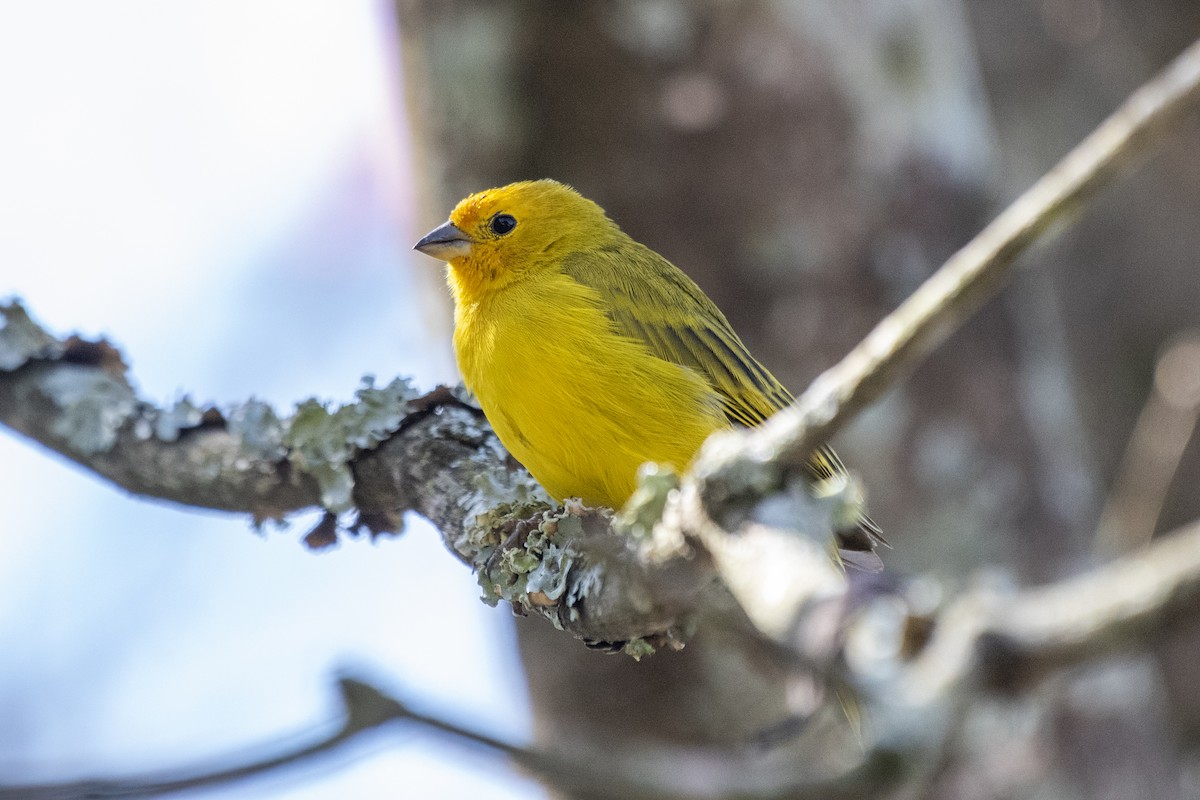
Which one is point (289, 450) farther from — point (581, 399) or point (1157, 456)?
point (1157, 456)

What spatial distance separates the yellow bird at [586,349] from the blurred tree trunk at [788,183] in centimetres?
33

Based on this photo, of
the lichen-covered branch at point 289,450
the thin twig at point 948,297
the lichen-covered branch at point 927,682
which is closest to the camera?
the lichen-covered branch at point 927,682

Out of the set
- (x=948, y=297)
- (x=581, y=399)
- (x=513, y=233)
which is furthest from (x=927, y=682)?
(x=513, y=233)

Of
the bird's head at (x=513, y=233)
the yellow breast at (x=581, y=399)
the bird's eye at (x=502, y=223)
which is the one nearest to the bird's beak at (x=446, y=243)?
the bird's head at (x=513, y=233)

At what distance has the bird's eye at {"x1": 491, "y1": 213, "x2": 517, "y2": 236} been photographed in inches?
185

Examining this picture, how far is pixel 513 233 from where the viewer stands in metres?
4.69

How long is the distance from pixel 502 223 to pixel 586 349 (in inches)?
43.7

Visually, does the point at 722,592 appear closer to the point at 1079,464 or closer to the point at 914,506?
the point at 914,506

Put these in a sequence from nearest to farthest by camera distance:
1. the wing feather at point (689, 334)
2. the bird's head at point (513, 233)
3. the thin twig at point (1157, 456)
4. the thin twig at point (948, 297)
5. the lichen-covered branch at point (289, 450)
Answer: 1. the thin twig at point (948, 297)
2. the lichen-covered branch at point (289, 450)
3. the wing feather at point (689, 334)
4. the bird's head at point (513, 233)
5. the thin twig at point (1157, 456)

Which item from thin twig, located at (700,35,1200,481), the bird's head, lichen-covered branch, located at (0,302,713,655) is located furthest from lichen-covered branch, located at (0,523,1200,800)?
the bird's head

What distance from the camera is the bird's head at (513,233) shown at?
4.58m

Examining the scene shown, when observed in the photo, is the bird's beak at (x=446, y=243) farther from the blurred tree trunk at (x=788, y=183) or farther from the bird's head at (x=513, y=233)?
the blurred tree trunk at (x=788, y=183)

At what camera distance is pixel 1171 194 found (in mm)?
7473

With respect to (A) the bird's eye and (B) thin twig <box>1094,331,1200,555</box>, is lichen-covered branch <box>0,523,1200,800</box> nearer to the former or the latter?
(A) the bird's eye
